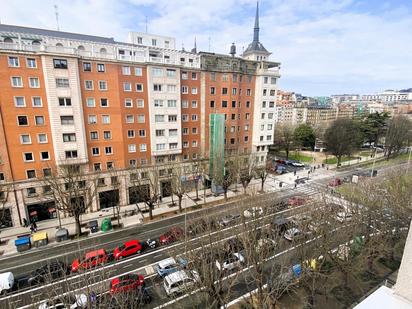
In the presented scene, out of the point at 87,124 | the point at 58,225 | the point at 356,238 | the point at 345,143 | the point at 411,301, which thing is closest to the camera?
the point at 411,301

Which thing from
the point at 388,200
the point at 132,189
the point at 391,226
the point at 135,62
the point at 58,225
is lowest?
the point at 58,225

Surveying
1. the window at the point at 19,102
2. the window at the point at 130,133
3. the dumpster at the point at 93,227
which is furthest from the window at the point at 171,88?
the dumpster at the point at 93,227

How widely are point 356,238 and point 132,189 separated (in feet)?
114

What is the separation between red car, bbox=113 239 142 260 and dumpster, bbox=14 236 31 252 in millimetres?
12064

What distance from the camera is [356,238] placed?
20.8 metres

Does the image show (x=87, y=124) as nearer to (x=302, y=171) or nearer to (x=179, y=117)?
(x=179, y=117)

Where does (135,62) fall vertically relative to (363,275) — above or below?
above

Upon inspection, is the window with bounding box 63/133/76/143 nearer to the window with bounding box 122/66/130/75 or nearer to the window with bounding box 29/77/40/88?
the window with bounding box 29/77/40/88

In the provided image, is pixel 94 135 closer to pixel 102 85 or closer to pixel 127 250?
pixel 102 85

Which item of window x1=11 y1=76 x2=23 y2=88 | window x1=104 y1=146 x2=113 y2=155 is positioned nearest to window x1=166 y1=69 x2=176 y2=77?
window x1=104 y1=146 x2=113 y2=155

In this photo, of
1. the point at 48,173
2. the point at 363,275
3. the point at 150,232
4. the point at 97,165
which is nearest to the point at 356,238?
the point at 363,275

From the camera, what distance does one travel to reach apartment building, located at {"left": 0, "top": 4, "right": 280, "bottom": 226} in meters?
32.6

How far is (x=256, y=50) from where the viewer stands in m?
66.8

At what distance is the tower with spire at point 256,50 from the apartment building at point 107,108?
12.0 metres
